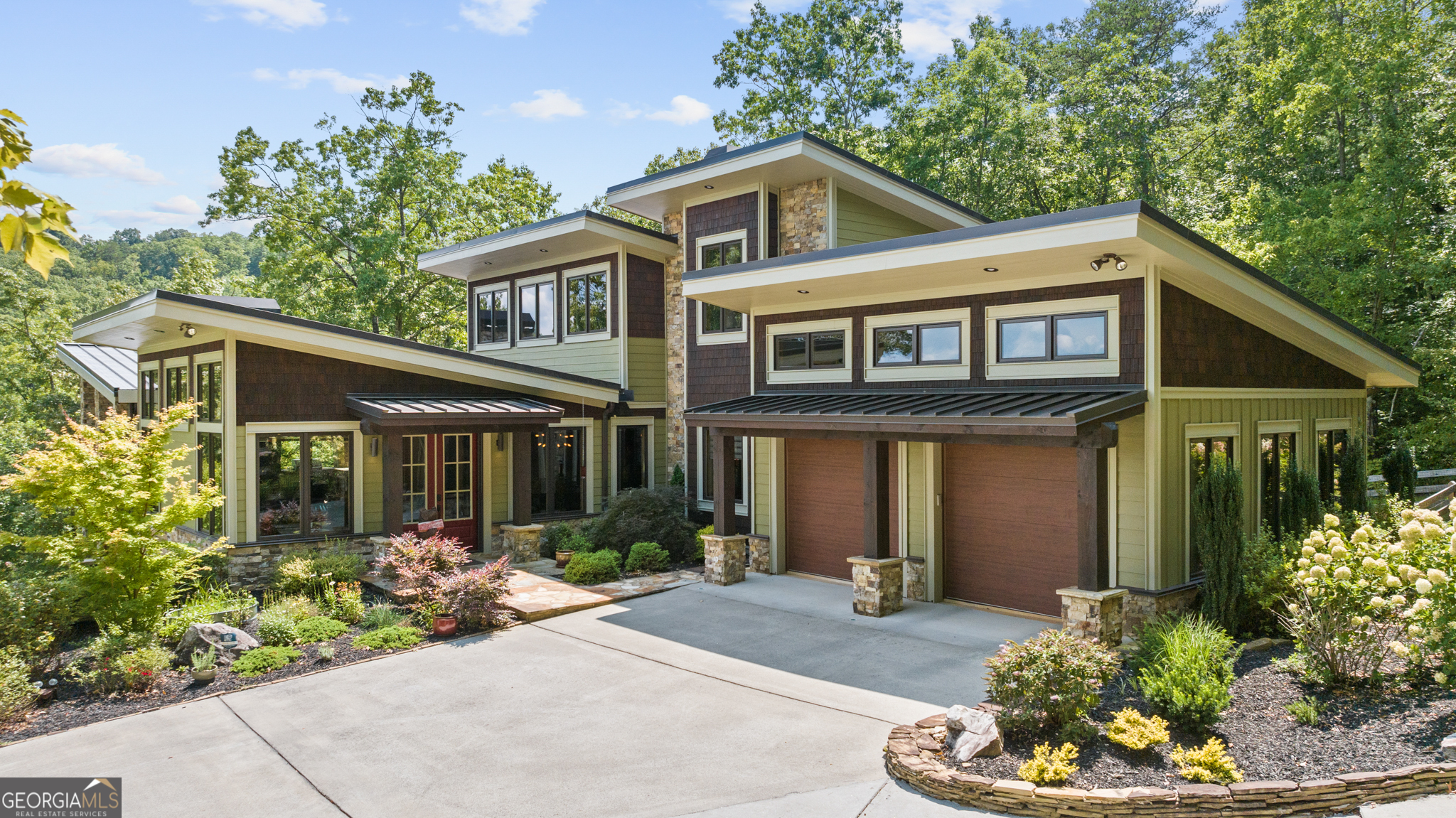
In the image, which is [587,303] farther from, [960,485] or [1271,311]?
[1271,311]

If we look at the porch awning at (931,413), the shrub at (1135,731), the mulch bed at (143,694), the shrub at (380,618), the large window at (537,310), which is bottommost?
the mulch bed at (143,694)

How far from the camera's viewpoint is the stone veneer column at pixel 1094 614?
8.64 meters

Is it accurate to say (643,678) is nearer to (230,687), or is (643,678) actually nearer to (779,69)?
(230,687)

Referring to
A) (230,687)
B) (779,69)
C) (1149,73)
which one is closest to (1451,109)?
(1149,73)

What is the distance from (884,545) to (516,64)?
44.6 feet

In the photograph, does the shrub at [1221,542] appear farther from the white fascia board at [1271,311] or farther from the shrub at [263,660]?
the shrub at [263,660]

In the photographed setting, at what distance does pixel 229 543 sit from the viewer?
1218 centimetres

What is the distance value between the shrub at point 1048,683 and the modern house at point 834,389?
2.32 meters

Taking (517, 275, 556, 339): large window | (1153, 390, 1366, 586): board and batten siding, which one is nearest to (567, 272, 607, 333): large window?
(517, 275, 556, 339): large window

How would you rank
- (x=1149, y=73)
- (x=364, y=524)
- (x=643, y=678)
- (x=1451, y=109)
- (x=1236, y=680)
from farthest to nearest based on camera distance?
(x=1149, y=73)
(x=1451, y=109)
(x=364, y=524)
(x=643, y=678)
(x=1236, y=680)

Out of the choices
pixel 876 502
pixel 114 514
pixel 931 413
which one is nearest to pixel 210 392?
pixel 114 514

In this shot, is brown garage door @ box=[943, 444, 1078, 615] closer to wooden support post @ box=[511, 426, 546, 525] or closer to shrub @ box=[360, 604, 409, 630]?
wooden support post @ box=[511, 426, 546, 525]

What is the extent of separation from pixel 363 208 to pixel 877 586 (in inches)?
928

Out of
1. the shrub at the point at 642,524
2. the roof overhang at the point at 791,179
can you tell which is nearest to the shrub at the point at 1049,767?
the shrub at the point at 642,524
